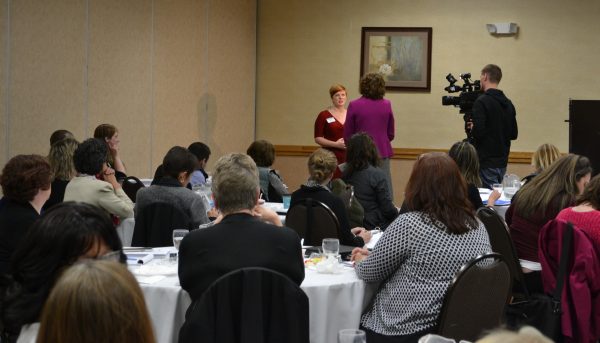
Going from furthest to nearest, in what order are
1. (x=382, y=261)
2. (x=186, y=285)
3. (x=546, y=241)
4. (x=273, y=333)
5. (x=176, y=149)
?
(x=176, y=149)
(x=546, y=241)
(x=382, y=261)
(x=186, y=285)
(x=273, y=333)

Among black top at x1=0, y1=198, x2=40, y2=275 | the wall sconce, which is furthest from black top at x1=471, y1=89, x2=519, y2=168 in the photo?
black top at x1=0, y1=198, x2=40, y2=275

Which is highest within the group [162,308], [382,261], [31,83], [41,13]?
[41,13]

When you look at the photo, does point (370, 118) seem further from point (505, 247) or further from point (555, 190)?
point (505, 247)

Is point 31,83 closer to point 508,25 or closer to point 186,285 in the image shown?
point 186,285

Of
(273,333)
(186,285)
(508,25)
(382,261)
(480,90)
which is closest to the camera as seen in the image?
(273,333)

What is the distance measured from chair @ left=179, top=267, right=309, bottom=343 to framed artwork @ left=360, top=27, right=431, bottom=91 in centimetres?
812

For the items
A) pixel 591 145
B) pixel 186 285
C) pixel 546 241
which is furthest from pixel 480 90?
pixel 186 285

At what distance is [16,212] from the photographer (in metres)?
3.66

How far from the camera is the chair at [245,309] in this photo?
267 cm

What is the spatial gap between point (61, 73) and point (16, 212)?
13.0 feet

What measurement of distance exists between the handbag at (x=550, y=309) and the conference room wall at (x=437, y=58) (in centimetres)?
653

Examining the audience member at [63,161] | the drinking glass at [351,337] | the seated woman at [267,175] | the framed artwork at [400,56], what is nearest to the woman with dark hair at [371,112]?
the seated woman at [267,175]

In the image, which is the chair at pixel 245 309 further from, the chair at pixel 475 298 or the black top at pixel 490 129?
the black top at pixel 490 129

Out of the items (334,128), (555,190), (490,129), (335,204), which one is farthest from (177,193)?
(334,128)
